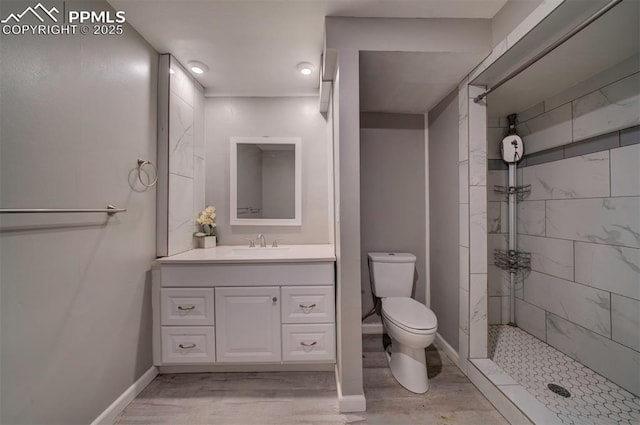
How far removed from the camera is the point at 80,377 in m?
1.21

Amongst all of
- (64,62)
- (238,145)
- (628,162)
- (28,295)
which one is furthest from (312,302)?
(628,162)

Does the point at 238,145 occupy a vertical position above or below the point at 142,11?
below

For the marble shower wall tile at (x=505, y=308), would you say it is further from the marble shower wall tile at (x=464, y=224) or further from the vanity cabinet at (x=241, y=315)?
the vanity cabinet at (x=241, y=315)

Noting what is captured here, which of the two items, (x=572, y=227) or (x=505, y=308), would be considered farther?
(x=505, y=308)

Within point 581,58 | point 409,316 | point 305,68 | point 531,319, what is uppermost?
point 305,68

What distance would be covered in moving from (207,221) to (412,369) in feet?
6.57

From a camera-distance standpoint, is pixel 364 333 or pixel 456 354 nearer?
pixel 456 354

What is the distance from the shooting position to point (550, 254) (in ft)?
6.60

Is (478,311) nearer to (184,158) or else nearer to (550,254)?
(550,254)

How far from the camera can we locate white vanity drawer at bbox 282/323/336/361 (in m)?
1.71

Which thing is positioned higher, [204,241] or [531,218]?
[531,218]

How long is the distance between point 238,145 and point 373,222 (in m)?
1.51

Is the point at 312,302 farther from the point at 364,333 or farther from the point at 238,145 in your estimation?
the point at 238,145

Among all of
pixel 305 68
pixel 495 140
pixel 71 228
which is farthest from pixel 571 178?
pixel 71 228
